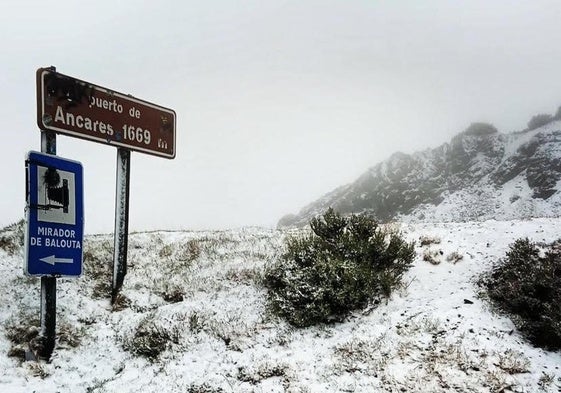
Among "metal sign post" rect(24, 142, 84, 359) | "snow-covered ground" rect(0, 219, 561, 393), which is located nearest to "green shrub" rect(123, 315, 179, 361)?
"snow-covered ground" rect(0, 219, 561, 393)

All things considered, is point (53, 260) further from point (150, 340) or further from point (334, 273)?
point (334, 273)

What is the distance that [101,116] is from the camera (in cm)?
740

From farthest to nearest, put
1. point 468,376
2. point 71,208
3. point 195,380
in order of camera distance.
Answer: point 71,208
point 195,380
point 468,376

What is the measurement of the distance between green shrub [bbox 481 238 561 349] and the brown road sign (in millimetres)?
6924

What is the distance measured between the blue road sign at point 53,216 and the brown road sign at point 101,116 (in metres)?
0.79

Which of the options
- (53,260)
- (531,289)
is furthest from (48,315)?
(531,289)

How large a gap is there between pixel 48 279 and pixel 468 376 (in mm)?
6090

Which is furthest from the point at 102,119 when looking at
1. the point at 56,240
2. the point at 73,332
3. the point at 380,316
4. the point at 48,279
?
the point at 380,316

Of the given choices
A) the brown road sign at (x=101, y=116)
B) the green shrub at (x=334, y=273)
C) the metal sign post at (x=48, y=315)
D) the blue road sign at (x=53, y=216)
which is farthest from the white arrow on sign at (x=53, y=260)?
the green shrub at (x=334, y=273)

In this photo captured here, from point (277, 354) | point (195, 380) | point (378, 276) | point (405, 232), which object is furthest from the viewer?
point (405, 232)

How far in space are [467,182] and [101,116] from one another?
2143 inches

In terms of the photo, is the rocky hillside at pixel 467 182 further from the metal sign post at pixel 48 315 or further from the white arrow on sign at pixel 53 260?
the metal sign post at pixel 48 315

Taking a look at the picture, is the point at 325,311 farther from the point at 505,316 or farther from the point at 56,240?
the point at 56,240

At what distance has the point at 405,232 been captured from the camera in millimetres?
10008
